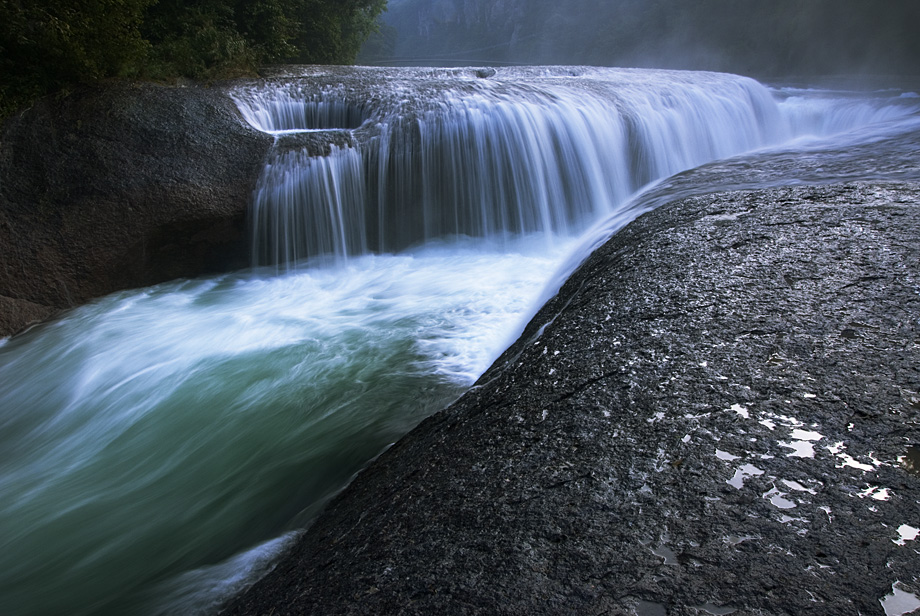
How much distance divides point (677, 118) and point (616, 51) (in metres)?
27.2

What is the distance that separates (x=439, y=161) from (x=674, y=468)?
601 centimetres

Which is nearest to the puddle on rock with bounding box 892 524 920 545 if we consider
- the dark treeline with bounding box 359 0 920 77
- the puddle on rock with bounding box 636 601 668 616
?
the puddle on rock with bounding box 636 601 668 616

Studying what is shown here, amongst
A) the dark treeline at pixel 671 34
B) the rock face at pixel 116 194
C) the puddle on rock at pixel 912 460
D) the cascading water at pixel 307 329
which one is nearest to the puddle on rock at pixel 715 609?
the puddle on rock at pixel 912 460

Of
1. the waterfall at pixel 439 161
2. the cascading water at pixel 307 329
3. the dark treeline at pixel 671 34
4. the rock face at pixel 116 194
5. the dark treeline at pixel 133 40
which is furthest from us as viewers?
the dark treeline at pixel 671 34

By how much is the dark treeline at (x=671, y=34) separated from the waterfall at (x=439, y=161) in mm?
16311

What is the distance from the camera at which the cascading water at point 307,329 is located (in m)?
3.15

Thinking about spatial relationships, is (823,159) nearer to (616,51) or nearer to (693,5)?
(693,5)

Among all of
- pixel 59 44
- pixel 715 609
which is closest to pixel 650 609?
pixel 715 609

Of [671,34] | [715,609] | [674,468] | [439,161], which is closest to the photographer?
[715,609]

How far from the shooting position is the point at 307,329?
530 centimetres

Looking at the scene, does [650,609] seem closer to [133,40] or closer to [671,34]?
[133,40]

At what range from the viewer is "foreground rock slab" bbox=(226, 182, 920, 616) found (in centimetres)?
147

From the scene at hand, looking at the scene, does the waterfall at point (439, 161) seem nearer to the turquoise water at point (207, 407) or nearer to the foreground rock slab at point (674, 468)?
the turquoise water at point (207, 407)

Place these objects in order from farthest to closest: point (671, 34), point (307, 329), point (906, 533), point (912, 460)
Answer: point (671, 34) < point (307, 329) < point (912, 460) < point (906, 533)
